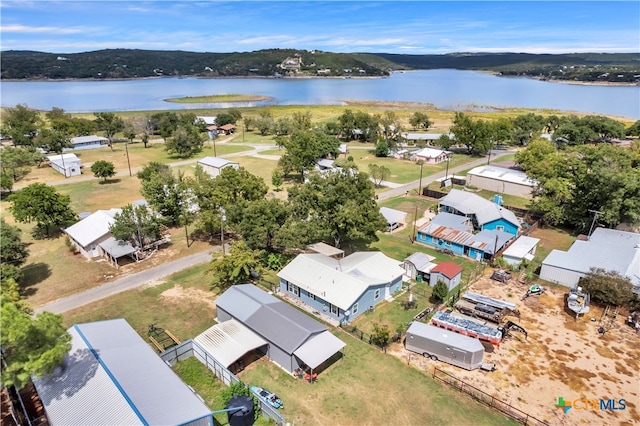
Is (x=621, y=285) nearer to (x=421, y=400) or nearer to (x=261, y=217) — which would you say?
(x=421, y=400)

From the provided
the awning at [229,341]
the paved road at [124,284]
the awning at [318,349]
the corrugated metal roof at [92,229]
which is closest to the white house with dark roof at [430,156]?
the paved road at [124,284]

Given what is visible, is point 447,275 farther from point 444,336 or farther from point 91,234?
point 91,234

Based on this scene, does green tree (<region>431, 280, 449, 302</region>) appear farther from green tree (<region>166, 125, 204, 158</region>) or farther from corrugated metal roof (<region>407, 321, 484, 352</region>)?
green tree (<region>166, 125, 204, 158</region>)

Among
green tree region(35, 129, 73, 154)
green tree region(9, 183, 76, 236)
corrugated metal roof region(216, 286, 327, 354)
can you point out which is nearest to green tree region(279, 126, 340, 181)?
green tree region(9, 183, 76, 236)

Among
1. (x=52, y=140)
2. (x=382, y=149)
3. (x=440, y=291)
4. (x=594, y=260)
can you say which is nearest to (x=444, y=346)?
(x=440, y=291)

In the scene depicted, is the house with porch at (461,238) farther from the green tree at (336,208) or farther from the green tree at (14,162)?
the green tree at (14,162)

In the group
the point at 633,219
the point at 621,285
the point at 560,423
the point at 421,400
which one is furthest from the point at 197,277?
the point at 633,219
